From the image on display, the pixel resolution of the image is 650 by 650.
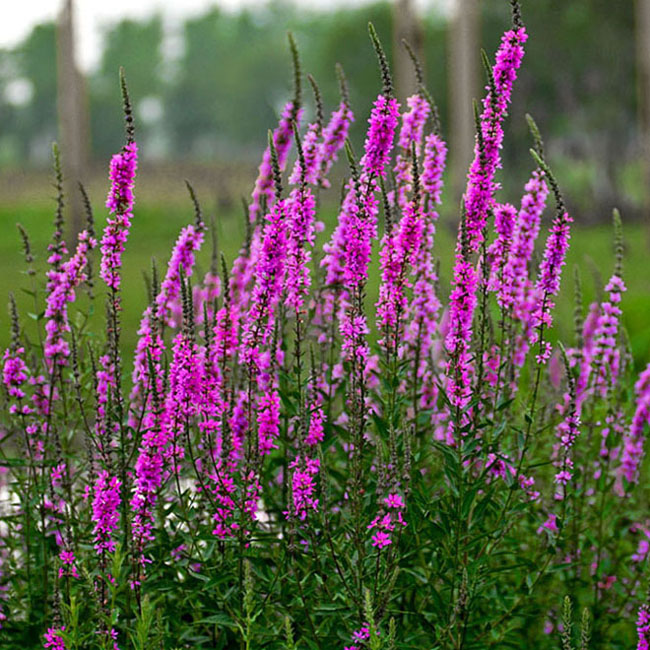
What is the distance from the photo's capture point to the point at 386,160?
352cm

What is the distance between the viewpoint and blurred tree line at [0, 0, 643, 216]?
45562 mm

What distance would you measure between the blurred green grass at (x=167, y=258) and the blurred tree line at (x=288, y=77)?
12.3ft

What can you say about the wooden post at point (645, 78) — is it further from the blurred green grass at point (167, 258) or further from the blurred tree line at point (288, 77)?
the blurred tree line at point (288, 77)

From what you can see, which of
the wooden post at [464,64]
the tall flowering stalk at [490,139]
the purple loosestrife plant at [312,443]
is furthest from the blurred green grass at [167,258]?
the wooden post at [464,64]

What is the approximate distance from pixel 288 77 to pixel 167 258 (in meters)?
11.1

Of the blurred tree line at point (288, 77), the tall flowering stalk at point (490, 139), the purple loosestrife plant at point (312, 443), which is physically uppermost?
the blurred tree line at point (288, 77)

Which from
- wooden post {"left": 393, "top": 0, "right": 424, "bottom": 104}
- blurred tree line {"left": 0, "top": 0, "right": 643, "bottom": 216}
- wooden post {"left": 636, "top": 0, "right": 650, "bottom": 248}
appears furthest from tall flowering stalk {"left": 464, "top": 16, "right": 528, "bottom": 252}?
wooden post {"left": 636, "top": 0, "right": 650, "bottom": 248}

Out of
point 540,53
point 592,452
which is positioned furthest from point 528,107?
point 592,452

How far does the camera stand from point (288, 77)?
874 cm

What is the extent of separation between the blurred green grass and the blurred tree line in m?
3.75

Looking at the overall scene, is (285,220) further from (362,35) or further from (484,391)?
A: (362,35)

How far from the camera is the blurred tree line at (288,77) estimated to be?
1794 inches

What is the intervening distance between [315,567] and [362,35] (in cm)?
4863

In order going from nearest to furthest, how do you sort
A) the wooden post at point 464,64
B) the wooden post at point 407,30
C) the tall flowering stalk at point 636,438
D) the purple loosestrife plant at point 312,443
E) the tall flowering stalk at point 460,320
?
the purple loosestrife plant at point 312,443, the tall flowering stalk at point 460,320, the tall flowering stalk at point 636,438, the wooden post at point 407,30, the wooden post at point 464,64
